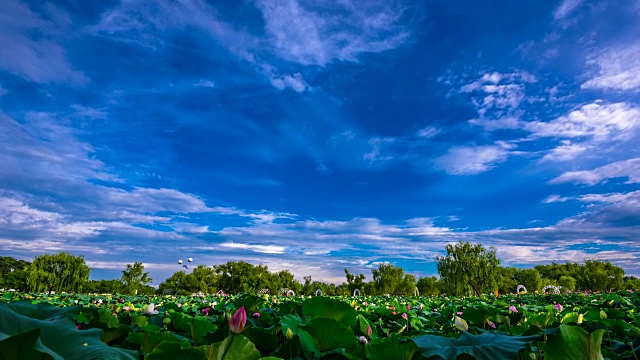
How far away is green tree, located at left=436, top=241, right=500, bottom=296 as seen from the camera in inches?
1503

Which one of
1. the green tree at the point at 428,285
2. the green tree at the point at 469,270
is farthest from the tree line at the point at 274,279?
the green tree at the point at 428,285

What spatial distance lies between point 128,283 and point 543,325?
41468 millimetres

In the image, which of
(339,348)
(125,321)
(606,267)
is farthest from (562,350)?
(606,267)

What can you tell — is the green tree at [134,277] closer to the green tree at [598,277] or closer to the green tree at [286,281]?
the green tree at [286,281]

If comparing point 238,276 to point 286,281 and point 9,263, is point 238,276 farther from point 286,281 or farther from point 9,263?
point 9,263

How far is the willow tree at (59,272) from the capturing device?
105ft

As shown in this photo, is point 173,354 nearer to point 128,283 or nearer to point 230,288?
point 128,283

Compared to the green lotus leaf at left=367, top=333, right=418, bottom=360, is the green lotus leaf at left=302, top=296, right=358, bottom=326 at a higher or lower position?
higher

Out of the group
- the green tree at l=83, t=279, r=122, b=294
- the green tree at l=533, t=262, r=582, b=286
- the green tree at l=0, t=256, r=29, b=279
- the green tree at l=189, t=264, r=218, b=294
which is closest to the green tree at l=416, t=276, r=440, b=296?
the green tree at l=533, t=262, r=582, b=286

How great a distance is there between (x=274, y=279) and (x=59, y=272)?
30245mm

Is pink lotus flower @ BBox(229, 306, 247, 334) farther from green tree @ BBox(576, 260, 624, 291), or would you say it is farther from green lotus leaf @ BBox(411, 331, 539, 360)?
green tree @ BBox(576, 260, 624, 291)

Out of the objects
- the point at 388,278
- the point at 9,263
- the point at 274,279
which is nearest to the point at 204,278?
the point at 274,279

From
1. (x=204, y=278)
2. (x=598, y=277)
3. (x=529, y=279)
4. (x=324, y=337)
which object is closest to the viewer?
(x=324, y=337)

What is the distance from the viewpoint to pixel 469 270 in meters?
39.1
